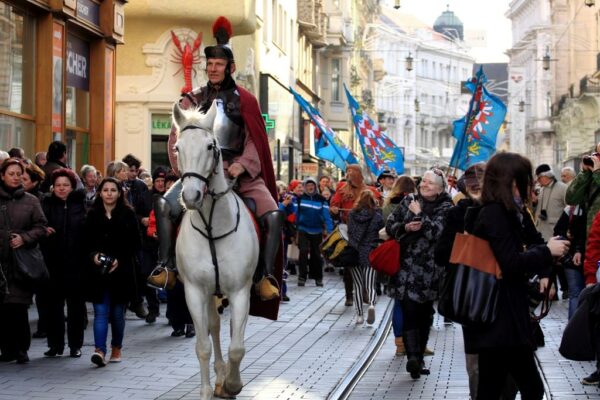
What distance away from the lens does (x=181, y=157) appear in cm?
914

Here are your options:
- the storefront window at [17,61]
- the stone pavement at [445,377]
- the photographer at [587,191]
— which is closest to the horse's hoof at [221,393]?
the stone pavement at [445,377]

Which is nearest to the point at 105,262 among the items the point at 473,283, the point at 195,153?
the point at 195,153

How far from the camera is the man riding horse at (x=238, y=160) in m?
10.3

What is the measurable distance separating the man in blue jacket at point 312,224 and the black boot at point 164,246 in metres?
A: 13.8

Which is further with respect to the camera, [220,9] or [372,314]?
[220,9]

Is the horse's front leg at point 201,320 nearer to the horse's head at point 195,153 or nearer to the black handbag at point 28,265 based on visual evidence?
the horse's head at point 195,153

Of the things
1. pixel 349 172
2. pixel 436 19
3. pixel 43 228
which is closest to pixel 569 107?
pixel 349 172

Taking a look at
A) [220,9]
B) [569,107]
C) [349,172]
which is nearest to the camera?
[349,172]

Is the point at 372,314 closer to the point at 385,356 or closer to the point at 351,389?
the point at 385,356

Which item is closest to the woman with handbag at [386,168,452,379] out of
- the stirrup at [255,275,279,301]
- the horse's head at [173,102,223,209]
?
the stirrup at [255,275,279,301]

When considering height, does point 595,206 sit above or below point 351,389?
above

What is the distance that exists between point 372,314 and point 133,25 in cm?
2060

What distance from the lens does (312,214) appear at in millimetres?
24219

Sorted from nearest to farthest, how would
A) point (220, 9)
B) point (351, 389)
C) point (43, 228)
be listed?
point (351, 389)
point (43, 228)
point (220, 9)
